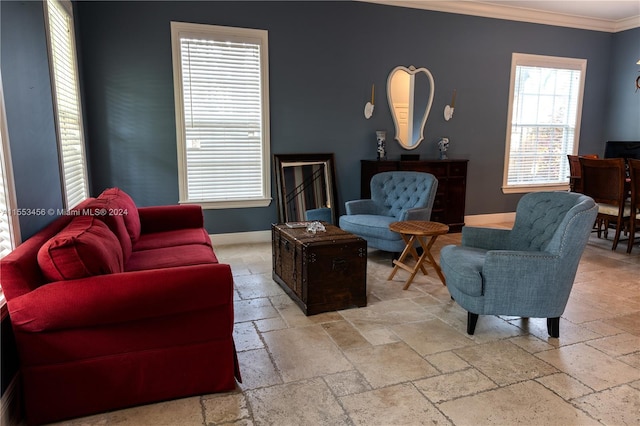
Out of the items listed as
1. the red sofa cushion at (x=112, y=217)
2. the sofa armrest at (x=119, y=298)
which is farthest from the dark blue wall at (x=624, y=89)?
the red sofa cushion at (x=112, y=217)

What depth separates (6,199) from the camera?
6.63ft

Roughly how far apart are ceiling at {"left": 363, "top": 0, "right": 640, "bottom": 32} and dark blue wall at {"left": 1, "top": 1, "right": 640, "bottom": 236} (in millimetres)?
102

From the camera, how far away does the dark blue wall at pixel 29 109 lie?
2125mm

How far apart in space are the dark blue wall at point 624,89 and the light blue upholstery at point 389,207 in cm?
417

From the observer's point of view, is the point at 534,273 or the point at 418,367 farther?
the point at 534,273

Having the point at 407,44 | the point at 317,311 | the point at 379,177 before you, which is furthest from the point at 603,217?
the point at 317,311

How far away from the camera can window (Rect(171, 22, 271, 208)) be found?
4.66 m

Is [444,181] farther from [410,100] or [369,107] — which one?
[369,107]

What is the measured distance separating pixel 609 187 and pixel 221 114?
180 inches

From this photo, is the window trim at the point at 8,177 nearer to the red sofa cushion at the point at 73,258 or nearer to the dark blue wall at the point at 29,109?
the dark blue wall at the point at 29,109

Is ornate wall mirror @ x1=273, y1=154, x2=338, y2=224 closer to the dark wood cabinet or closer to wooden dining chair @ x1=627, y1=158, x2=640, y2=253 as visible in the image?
the dark wood cabinet

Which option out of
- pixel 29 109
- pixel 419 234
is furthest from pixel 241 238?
pixel 29 109

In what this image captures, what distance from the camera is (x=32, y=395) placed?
1.88 meters

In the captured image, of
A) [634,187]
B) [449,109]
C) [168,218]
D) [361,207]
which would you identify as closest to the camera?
[168,218]
